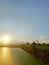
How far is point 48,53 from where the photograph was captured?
66.6 ft

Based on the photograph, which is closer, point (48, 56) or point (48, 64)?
point (48, 64)

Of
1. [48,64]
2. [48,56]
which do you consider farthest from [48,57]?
[48,64]

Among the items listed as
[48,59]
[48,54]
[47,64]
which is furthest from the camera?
[48,54]

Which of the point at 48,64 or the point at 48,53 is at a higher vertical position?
the point at 48,53

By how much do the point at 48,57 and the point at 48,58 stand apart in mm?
384

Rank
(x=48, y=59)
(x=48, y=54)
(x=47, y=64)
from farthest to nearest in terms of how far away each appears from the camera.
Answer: (x=48, y=54) → (x=48, y=59) → (x=47, y=64)

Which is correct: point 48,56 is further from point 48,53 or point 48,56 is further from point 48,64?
point 48,64

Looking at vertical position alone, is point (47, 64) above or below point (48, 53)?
below

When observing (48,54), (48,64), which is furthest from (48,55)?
(48,64)

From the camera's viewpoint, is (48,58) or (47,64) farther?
(48,58)

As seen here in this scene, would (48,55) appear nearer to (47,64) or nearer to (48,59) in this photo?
(48,59)

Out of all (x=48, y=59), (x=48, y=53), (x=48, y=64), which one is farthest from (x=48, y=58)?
(x=48, y=64)

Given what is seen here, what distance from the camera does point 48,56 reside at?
64.4 ft

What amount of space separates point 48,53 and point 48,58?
1433 mm
